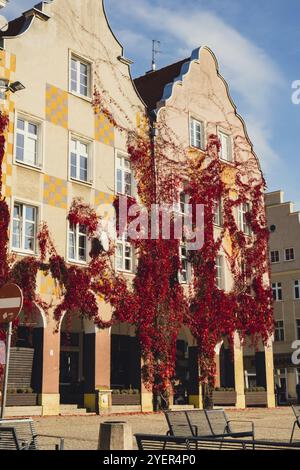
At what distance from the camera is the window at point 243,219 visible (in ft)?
112

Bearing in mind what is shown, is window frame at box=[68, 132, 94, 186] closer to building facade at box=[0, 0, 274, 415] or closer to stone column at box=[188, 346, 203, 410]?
building facade at box=[0, 0, 274, 415]

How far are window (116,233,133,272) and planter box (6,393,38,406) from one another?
6.31 meters

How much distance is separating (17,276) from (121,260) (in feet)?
17.5

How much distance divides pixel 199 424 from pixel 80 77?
18.5 m

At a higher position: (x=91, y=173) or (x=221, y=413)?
(x=91, y=173)

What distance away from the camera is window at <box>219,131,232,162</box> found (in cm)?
3434

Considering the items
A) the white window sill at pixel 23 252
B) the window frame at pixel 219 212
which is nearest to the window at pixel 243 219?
the window frame at pixel 219 212

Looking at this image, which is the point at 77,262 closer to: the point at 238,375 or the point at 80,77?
the point at 80,77

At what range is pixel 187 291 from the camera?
29.6 metres
